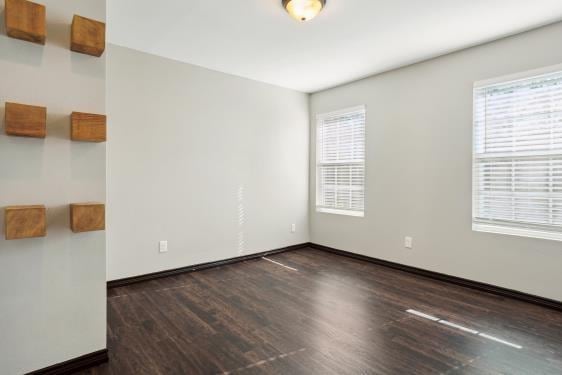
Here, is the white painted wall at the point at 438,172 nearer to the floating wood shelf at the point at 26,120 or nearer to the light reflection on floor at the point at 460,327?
the light reflection on floor at the point at 460,327

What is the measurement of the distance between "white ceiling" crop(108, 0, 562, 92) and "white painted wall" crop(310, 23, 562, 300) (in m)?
0.23

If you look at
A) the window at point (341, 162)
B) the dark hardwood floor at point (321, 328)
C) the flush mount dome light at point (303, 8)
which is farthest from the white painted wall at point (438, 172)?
the flush mount dome light at point (303, 8)

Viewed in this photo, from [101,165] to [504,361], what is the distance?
2.79 m

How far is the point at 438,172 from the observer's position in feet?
11.4

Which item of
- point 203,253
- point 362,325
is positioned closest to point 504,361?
point 362,325

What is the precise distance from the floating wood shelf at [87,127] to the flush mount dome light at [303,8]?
1570 mm

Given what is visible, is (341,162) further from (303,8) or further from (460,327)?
(460,327)

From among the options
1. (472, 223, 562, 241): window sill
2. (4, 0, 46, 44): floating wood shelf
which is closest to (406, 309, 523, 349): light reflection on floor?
(472, 223, 562, 241): window sill

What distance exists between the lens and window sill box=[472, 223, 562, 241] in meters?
2.77

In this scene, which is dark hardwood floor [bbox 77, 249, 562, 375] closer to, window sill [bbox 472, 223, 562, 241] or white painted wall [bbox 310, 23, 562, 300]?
white painted wall [bbox 310, 23, 562, 300]

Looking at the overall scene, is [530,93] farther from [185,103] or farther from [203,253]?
[203,253]

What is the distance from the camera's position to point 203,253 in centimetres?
387

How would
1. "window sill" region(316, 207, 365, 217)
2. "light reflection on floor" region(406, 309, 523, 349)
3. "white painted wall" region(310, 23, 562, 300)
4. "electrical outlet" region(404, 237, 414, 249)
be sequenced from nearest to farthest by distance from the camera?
1. "light reflection on floor" region(406, 309, 523, 349)
2. "white painted wall" region(310, 23, 562, 300)
3. "electrical outlet" region(404, 237, 414, 249)
4. "window sill" region(316, 207, 365, 217)

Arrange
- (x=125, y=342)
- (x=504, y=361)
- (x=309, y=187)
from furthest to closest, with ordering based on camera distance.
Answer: (x=309, y=187) < (x=125, y=342) < (x=504, y=361)
